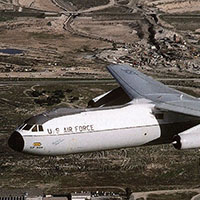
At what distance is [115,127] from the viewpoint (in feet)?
140

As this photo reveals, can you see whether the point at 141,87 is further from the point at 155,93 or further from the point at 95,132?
the point at 95,132

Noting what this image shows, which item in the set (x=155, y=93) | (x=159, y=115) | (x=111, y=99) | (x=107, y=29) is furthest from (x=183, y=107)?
(x=107, y=29)

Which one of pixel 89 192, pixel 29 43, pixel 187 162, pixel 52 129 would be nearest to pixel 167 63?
pixel 29 43

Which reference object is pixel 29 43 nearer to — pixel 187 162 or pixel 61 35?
pixel 61 35

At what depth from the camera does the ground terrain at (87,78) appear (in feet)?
230

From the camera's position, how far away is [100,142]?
4259 cm

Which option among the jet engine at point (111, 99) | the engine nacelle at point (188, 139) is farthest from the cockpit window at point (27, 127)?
the engine nacelle at point (188, 139)

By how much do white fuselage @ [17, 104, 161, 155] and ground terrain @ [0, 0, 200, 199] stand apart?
24.0m

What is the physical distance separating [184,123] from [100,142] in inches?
362

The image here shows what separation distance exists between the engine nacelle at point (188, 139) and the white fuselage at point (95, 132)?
2.55 meters

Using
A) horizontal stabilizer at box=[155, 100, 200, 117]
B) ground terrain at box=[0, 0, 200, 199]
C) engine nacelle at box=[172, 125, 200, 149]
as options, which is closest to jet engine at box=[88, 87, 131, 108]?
horizontal stabilizer at box=[155, 100, 200, 117]

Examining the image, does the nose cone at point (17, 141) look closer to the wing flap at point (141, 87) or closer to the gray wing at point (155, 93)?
the gray wing at point (155, 93)

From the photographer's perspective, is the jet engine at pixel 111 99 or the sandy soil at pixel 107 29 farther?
the sandy soil at pixel 107 29

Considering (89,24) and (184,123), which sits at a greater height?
(89,24)
